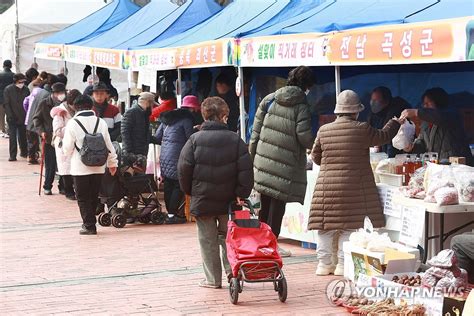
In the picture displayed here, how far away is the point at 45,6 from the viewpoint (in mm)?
29047

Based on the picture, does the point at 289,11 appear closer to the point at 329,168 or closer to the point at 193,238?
the point at 193,238

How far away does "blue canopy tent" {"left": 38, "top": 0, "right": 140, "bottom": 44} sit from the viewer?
21.4 metres

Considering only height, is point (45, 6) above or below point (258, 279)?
above

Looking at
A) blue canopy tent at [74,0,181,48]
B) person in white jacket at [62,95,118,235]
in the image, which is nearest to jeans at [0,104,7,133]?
blue canopy tent at [74,0,181,48]

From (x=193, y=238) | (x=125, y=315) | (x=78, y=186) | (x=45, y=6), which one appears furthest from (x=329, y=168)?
(x=45, y=6)

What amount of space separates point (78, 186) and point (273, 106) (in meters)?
3.39

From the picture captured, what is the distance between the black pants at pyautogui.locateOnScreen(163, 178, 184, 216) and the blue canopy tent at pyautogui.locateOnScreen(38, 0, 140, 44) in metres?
8.79

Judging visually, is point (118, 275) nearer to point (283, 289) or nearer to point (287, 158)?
point (287, 158)

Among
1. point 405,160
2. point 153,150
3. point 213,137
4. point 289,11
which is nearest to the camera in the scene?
point 213,137

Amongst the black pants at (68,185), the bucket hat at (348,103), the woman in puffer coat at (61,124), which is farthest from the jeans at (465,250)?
the black pants at (68,185)

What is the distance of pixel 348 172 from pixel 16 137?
558 inches

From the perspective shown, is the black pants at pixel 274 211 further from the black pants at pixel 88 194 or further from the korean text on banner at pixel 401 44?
the black pants at pixel 88 194

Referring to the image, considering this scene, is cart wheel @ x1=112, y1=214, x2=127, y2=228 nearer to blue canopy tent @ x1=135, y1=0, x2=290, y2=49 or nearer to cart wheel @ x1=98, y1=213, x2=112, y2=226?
cart wheel @ x1=98, y1=213, x2=112, y2=226

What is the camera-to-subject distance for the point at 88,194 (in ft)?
39.8
